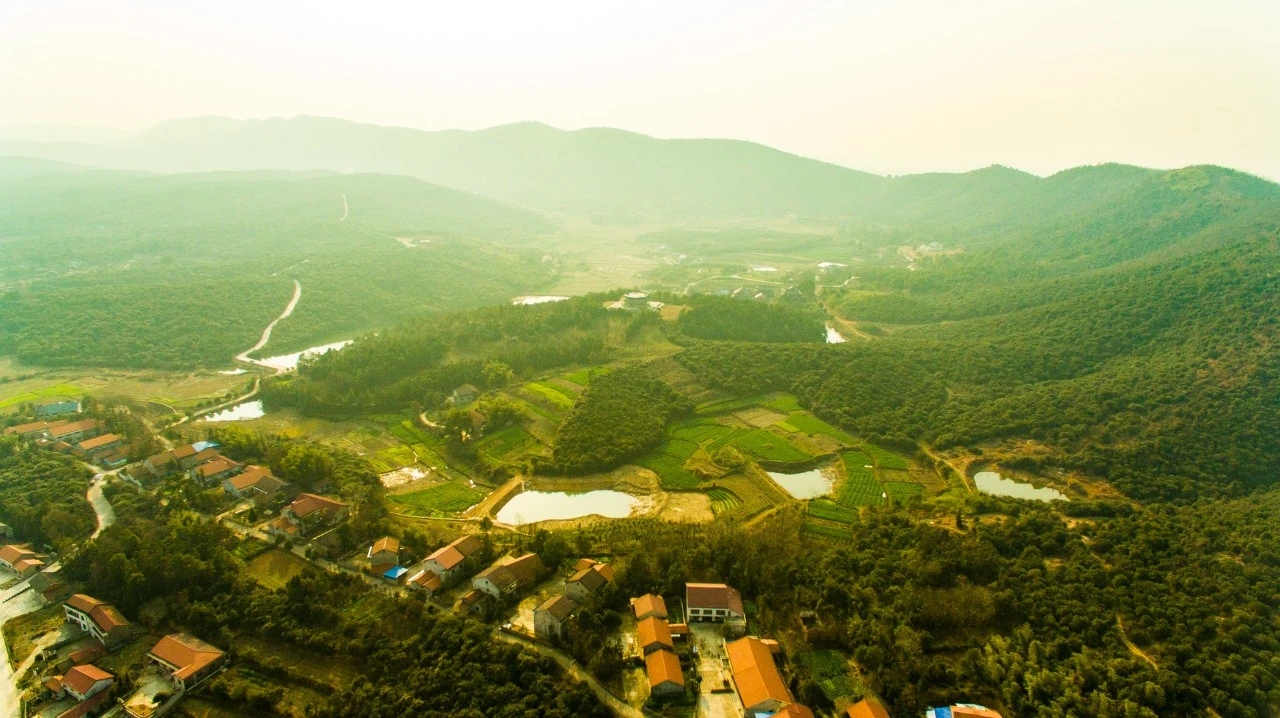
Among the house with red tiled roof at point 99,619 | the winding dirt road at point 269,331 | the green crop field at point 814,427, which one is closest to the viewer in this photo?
the house with red tiled roof at point 99,619

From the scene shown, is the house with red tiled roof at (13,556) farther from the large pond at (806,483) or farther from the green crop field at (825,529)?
the large pond at (806,483)

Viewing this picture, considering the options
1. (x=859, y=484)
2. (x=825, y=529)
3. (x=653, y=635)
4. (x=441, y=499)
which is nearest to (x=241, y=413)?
(x=441, y=499)

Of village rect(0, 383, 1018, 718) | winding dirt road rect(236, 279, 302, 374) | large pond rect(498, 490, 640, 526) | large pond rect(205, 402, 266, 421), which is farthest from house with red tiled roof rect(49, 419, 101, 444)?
large pond rect(498, 490, 640, 526)

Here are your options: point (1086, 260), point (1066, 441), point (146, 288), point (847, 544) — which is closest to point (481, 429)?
point (847, 544)

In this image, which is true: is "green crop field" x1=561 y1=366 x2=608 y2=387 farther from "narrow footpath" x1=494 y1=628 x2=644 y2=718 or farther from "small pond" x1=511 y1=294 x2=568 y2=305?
"small pond" x1=511 y1=294 x2=568 y2=305

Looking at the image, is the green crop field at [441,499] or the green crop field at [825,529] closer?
the green crop field at [825,529]

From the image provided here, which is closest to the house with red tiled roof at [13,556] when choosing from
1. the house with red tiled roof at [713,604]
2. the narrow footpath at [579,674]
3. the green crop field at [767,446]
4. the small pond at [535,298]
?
the narrow footpath at [579,674]

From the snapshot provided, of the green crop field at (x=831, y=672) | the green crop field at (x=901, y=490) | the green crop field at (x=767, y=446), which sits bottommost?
the green crop field at (x=831, y=672)
